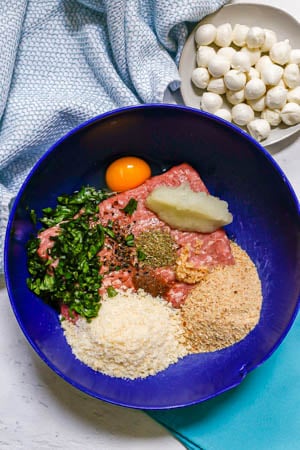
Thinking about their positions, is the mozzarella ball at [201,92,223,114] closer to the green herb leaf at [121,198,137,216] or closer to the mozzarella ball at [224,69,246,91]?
the mozzarella ball at [224,69,246,91]

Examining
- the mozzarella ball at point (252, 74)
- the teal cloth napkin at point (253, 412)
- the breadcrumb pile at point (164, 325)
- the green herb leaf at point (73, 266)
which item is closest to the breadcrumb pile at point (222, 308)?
the breadcrumb pile at point (164, 325)

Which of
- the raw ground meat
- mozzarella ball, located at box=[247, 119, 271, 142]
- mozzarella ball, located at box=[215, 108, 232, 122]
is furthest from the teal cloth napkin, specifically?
mozzarella ball, located at box=[215, 108, 232, 122]

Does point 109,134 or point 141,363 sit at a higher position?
point 109,134

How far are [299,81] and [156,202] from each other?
669 mm

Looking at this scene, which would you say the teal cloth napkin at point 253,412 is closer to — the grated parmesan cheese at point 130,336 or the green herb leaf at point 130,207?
the grated parmesan cheese at point 130,336

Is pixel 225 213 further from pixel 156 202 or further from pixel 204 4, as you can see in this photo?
pixel 204 4

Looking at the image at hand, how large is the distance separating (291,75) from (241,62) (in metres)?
0.18

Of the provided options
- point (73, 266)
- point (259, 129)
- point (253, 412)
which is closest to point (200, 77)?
point (259, 129)

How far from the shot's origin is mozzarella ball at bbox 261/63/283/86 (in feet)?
6.23

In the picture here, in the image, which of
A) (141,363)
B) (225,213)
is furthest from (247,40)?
(141,363)

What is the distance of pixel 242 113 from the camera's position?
1.93 m

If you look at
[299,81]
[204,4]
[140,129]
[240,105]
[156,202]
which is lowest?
[156,202]

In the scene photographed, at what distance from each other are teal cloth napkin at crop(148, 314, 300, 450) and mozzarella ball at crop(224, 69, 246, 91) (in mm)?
855

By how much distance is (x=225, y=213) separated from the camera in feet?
6.20
